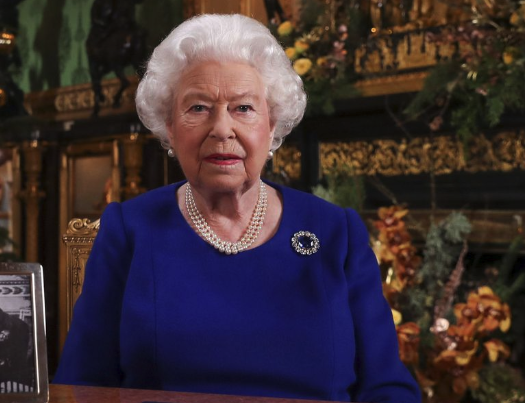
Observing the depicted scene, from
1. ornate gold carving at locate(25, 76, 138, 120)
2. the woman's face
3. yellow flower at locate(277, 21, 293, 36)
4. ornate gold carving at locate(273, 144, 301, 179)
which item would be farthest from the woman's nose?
ornate gold carving at locate(25, 76, 138, 120)

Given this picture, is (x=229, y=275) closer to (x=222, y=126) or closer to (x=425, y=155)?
(x=222, y=126)

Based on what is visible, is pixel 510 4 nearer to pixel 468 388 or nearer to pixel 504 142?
pixel 504 142

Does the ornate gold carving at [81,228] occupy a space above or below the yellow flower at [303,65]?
below

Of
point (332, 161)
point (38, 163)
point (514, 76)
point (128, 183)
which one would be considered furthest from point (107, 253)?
point (38, 163)

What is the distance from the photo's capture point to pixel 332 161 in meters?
4.46

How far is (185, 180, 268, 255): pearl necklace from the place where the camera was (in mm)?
1763

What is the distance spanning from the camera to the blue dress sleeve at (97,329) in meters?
1.67

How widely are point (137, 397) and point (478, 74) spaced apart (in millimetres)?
2616

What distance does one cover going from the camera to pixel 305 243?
5.85 feet

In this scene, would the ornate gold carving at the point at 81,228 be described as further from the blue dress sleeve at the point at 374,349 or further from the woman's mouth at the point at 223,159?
the blue dress sleeve at the point at 374,349

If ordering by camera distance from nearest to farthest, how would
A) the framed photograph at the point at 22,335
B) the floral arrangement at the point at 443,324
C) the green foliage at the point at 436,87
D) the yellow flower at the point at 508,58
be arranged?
the framed photograph at the point at 22,335 < the floral arrangement at the point at 443,324 < the yellow flower at the point at 508,58 < the green foliage at the point at 436,87

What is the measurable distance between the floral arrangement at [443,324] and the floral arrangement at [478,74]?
572 mm

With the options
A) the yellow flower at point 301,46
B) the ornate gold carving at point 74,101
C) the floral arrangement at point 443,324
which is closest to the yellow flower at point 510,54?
the floral arrangement at point 443,324

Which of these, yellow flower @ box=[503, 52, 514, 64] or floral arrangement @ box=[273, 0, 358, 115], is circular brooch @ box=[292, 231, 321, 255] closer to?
yellow flower @ box=[503, 52, 514, 64]
